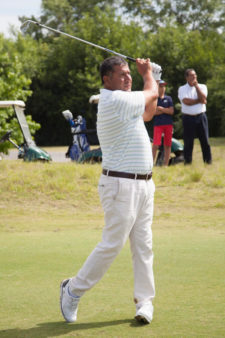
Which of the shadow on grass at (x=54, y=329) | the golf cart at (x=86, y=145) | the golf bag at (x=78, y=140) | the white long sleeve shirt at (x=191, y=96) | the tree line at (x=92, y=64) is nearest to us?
the shadow on grass at (x=54, y=329)

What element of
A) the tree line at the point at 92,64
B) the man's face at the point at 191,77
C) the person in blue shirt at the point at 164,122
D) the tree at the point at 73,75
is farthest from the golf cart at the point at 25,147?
the tree at the point at 73,75

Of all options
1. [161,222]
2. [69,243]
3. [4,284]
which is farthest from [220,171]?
[4,284]

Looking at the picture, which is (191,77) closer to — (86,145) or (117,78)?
(86,145)

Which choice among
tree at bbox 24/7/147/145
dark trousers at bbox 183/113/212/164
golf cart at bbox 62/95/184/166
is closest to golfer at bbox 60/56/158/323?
dark trousers at bbox 183/113/212/164

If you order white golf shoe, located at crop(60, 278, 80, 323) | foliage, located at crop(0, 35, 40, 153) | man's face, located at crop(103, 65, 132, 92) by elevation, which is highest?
man's face, located at crop(103, 65, 132, 92)

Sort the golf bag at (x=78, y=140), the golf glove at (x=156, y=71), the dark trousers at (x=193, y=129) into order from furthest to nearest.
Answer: the golf bag at (x=78, y=140) → the dark trousers at (x=193, y=129) → the golf glove at (x=156, y=71)

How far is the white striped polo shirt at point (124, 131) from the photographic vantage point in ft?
14.2

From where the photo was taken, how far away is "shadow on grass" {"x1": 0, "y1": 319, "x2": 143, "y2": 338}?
4219mm

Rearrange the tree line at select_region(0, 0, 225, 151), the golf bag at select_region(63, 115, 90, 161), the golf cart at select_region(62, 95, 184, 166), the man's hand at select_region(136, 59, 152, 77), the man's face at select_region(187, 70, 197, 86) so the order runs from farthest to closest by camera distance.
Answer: the tree line at select_region(0, 0, 225, 151)
the golf bag at select_region(63, 115, 90, 161)
the golf cart at select_region(62, 95, 184, 166)
the man's face at select_region(187, 70, 197, 86)
the man's hand at select_region(136, 59, 152, 77)

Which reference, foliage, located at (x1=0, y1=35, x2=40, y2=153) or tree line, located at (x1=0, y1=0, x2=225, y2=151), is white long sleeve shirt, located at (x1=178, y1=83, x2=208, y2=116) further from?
tree line, located at (x1=0, y1=0, x2=225, y2=151)

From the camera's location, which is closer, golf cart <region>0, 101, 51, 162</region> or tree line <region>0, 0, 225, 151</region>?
golf cart <region>0, 101, 51, 162</region>

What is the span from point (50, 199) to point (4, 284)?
6.03 meters

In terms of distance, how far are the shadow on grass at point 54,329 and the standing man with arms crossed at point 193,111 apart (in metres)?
8.89

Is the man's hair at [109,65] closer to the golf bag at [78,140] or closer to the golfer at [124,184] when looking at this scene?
the golfer at [124,184]
